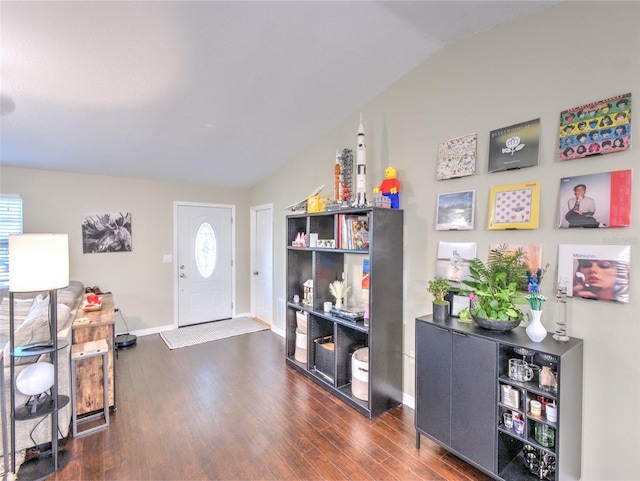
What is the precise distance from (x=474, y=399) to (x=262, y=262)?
12.5ft

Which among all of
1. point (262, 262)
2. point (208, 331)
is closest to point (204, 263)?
point (262, 262)

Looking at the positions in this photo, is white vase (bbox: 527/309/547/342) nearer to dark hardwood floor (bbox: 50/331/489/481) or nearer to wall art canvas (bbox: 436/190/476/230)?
wall art canvas (bbox: 436/190/476/230)

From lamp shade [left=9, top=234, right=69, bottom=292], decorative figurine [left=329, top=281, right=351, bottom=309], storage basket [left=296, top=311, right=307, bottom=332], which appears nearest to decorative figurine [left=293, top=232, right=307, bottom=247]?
decorative figurine [left=329, top=281, right=351, bottom=309]

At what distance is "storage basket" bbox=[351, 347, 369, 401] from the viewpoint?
8.56ft

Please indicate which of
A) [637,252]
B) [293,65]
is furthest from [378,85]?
[637,252]

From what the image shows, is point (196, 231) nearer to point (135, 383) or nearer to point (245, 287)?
point (245, 287)

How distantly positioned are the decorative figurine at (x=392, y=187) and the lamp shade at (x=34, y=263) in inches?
93.5

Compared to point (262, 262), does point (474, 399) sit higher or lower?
lower

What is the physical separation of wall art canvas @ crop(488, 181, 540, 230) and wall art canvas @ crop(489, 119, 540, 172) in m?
0.14

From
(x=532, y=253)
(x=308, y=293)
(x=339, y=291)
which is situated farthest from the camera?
(x=308, y=293)

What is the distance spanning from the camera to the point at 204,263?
5.02 meters

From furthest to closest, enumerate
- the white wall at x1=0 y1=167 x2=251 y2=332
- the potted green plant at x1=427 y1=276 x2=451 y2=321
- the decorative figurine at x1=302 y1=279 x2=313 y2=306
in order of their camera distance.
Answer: the white wall at x1=0 y1=167 x2=251 y2=332 < the decorative figurine at x1=302 y1=279 x2=313 y2=306 < the potted green plant at x1=427 y1=276 x2=451 y2=321

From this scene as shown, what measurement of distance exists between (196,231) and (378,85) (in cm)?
351

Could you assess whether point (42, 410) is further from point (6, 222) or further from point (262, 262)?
point (262, 262)
